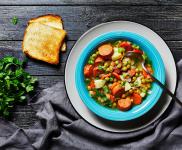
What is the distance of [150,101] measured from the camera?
9.63 ft

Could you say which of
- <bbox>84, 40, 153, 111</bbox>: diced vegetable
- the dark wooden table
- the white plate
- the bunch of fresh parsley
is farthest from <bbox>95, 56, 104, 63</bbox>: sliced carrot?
the bunch of fresh parsley

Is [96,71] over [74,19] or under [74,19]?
under

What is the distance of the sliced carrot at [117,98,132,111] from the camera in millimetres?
2953

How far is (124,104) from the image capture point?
9.72 feet

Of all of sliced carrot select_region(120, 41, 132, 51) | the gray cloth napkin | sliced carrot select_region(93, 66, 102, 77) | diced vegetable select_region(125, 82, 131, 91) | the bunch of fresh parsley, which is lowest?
the gray cloth napkin

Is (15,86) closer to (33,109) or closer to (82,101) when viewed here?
(33,109)

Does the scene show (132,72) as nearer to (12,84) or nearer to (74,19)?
(74,19)

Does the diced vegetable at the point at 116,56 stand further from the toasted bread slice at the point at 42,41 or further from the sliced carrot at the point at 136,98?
the toasted bread slice at the point at 42,41

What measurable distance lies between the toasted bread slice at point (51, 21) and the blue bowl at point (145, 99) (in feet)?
0.76

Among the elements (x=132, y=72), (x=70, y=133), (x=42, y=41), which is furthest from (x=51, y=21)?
(x=70, y=133)

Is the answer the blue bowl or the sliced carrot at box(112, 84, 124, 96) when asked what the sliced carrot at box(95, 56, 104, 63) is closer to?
the blue bowl

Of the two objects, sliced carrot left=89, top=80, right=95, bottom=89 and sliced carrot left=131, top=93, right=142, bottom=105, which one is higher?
sliced carrot left=89, top=80, right=95, bottom=89

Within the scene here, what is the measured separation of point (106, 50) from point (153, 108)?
0.47 m

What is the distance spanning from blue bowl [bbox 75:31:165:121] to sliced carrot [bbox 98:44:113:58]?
0.04 metres
